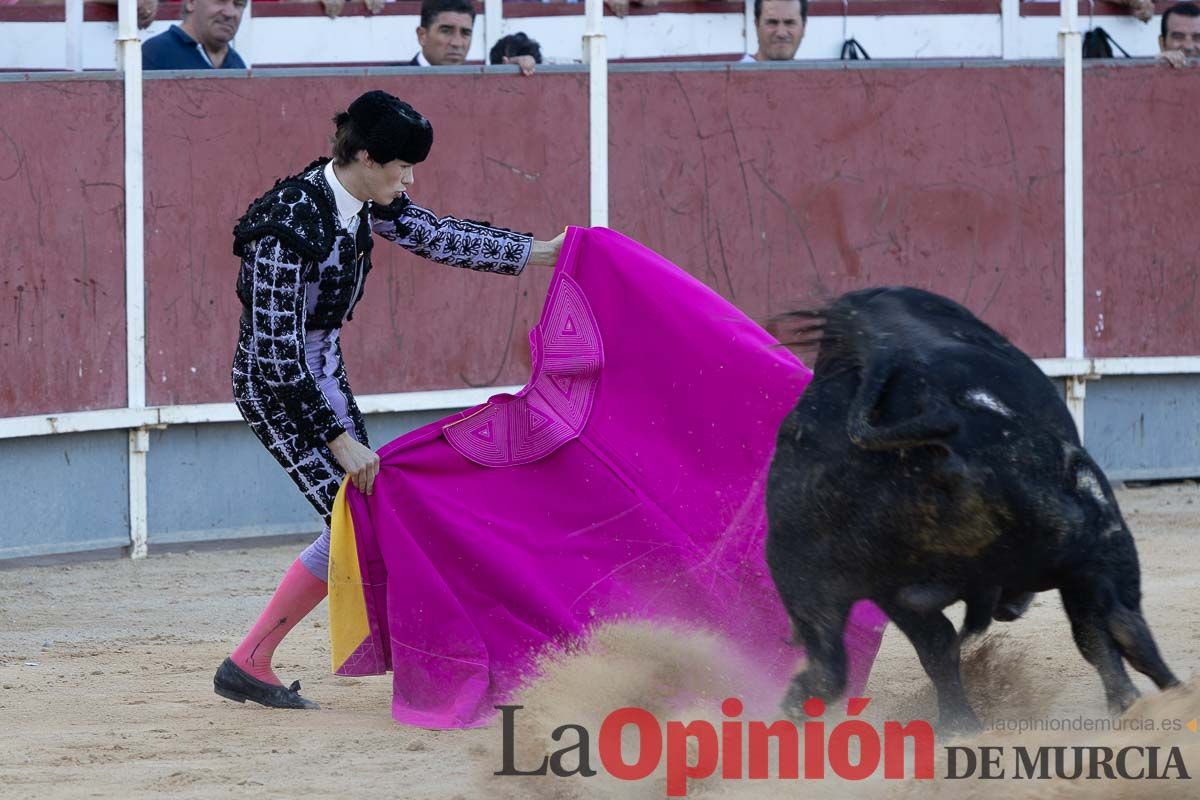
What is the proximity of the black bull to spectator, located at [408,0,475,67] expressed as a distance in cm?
339

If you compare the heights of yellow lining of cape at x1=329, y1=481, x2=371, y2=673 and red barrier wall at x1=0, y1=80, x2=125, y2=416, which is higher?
red barrier wall at x1=0, y1=80, x2=125, y2=416

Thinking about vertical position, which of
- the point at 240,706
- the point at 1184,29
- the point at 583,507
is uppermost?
the point at 1184,29

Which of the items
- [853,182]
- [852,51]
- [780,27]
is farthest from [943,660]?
[852,51]

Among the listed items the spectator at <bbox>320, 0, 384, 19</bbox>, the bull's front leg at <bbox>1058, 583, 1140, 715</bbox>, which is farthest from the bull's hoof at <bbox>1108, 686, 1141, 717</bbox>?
the spectator at <bbox>320, 0, 384, 19</bbox>

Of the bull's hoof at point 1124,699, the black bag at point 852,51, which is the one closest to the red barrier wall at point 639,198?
the black bag at point 852,51

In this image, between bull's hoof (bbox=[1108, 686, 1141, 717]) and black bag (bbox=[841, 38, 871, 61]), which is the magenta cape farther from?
black bag (bbox=[841, 38, 871, 61])

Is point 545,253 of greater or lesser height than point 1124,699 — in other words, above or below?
above

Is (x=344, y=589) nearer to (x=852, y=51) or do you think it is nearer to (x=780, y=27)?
(x=780, y=27)

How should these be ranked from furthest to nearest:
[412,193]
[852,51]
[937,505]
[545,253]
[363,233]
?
[852,51]
[412,193]
[545,253]
[363,233]
[937,505]

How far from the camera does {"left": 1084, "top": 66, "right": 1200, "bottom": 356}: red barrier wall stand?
679cm

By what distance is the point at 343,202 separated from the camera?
3496mm

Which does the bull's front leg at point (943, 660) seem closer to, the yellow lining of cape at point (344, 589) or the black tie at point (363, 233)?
the yellow lining of cape at point (344, 589)

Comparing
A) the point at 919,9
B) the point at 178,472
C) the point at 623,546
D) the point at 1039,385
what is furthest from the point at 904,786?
the point at 919,9

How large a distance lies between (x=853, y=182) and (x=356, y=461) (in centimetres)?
343
